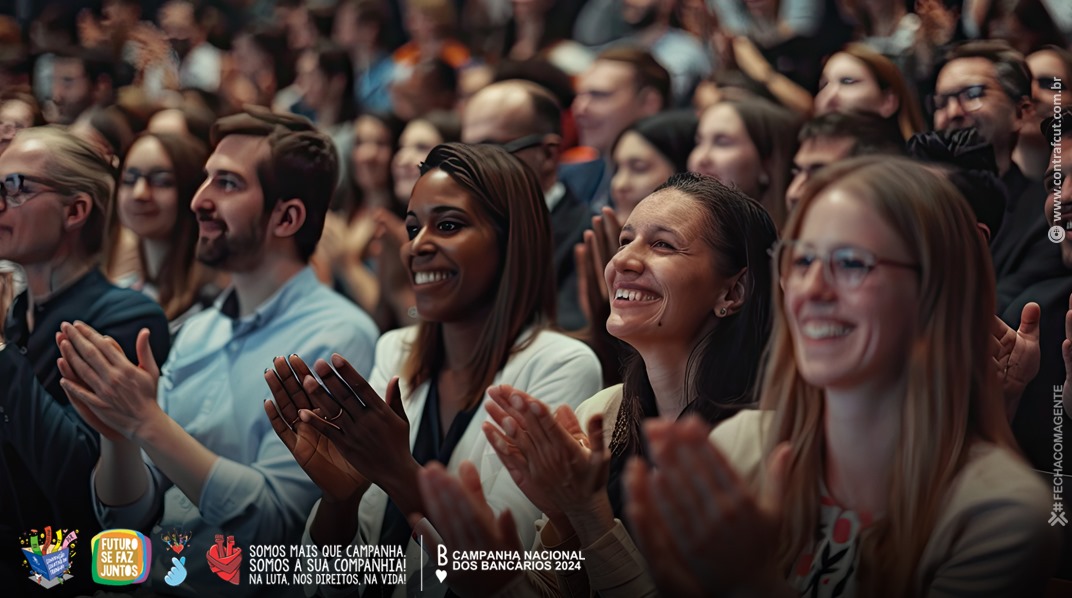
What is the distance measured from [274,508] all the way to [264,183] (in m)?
0.87

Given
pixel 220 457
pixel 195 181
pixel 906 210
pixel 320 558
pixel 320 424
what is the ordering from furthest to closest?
pixel 195 181
pixel 220 457
pixel 320 558
pixel 320 424
pixel 906 210

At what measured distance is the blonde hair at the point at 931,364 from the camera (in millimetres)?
1997

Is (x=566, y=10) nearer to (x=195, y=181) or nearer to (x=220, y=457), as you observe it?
(x=195, y=181)

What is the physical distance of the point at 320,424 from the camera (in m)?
2.43

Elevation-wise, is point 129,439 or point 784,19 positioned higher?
point 784,19

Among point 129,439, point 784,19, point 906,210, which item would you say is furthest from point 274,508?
point 784,19

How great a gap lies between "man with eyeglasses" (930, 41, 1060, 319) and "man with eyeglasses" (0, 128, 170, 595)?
2.25 meters

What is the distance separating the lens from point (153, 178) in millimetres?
3305

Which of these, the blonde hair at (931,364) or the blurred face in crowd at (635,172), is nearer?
the blonde hair at (931,364)

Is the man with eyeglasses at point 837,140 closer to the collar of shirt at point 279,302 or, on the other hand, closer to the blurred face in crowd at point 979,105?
the blurred face in crowd at point 979,105

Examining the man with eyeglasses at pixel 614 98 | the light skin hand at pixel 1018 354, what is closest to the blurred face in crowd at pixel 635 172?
the man with eyeglasses at pixel 614 98

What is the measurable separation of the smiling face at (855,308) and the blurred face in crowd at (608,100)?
7.28 feet

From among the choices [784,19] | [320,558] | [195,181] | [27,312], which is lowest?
[320,558]

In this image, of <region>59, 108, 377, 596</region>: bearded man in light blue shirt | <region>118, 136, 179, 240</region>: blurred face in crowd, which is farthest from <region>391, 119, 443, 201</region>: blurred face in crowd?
<region>59, 108, 377, 596</region>: bearded man in light blue shirt
